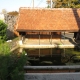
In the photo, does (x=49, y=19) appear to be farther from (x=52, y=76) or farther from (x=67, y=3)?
(x=67, y=3)

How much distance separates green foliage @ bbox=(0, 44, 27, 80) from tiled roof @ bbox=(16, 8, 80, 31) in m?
15.0

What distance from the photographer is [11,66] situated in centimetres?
683

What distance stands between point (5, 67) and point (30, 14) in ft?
61.5

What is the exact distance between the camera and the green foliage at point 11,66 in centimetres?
637

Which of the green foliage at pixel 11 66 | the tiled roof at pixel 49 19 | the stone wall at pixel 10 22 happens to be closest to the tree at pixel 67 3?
the stone wall at pixel 10 22

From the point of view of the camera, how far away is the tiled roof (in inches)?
886

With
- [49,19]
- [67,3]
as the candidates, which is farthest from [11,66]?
[67,3]

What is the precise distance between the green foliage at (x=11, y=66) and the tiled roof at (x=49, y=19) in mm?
15035

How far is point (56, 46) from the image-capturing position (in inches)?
800


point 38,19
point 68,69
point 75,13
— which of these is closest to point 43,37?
point 38,19

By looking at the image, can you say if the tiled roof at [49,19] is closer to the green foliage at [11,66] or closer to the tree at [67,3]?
the tree at [67,3]

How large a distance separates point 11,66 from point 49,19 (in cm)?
1748

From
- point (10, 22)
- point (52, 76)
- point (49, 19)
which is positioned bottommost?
point (10, 22)

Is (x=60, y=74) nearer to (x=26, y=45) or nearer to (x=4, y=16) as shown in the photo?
(x=26, y=45)
